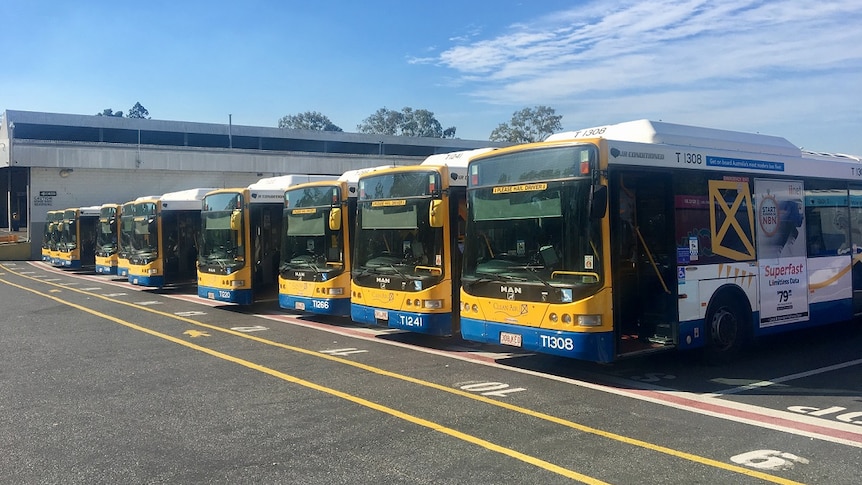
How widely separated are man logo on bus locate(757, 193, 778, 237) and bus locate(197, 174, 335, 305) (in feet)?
31.3

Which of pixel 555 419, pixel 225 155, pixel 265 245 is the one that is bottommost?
pixel 555 419

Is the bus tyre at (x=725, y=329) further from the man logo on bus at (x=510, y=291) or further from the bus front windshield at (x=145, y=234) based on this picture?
the bus front windshield at (x=145, y=234)

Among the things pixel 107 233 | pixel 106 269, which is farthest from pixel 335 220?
pixel 106 269

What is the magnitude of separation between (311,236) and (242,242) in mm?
2733

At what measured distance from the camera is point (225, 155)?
4906cm

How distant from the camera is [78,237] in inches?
1207

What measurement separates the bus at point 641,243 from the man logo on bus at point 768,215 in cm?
2

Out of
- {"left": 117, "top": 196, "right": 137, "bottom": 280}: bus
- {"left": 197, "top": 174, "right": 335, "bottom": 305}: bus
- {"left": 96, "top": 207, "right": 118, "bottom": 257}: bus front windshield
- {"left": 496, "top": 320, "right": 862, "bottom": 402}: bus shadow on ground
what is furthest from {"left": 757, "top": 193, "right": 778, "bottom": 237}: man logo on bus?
{"left": 96, "top": 207, "right": 118, "bottom": 257}: bus front windshield

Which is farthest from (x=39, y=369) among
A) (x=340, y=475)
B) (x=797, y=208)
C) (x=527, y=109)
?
(x=527, y=109)

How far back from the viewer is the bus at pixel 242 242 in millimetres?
15648

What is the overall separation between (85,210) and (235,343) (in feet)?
74.1

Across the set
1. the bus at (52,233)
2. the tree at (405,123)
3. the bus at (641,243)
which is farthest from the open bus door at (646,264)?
the tree at (405,123)

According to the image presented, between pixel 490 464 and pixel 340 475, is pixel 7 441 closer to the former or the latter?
pixel 340 475

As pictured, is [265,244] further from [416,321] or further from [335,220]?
[416,321]
